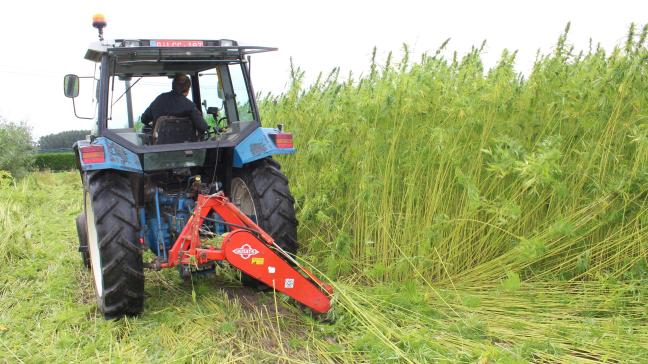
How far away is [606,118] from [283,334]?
262cm

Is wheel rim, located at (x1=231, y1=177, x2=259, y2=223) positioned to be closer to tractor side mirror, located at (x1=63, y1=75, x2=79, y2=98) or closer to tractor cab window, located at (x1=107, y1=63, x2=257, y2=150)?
tractor cab window, located at (x1=107, y1=63, x2=257, y2=150)

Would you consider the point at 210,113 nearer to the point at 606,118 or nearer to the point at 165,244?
the point at 165,244

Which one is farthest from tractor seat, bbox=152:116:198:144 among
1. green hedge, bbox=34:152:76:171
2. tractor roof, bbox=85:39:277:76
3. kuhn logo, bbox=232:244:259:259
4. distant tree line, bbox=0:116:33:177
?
green hedge, bbox=34:152:76:171

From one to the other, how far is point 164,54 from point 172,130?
59cm

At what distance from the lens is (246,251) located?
11.8 ft

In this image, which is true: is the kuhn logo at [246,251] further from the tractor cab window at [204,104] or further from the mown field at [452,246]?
the tractor cab window at [204,104]

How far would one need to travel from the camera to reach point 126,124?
4711 millimetres

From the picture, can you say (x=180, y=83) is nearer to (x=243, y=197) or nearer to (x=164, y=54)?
(x=164, y=54)

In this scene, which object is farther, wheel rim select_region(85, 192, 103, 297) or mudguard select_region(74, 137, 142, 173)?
wheel rim select_region(85, 192, 103, 297)

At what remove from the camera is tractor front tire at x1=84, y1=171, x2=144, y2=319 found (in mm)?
3883

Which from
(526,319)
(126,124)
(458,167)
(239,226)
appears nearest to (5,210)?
(126,124)

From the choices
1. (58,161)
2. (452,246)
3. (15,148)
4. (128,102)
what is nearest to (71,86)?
(128,102)

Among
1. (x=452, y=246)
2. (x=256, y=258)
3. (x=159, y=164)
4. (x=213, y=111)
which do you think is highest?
(x=213, y=111)

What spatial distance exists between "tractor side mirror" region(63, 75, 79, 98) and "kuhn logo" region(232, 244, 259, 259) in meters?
2.23
